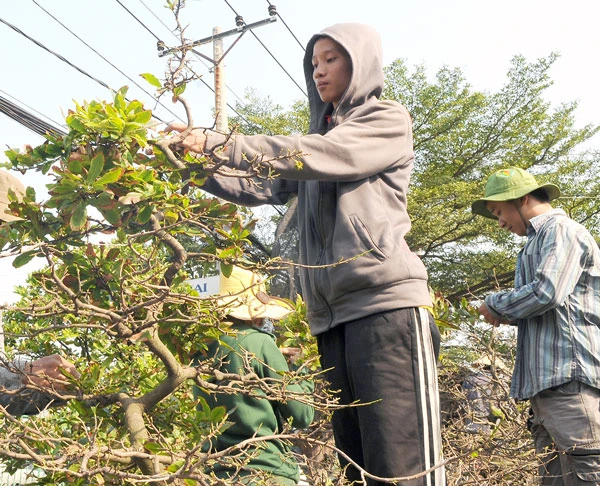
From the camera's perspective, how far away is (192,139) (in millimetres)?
2176

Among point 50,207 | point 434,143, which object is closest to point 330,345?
point 50,207

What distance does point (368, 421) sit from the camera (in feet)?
7.34

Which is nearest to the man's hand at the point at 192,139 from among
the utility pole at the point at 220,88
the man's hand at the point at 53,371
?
the man's hand at the point at 53,371

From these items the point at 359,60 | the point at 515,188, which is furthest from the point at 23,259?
the point at 515,188

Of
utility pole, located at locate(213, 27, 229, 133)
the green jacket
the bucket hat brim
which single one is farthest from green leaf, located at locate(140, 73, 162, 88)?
utility pole, located at locate(213, 27, 229, 133)

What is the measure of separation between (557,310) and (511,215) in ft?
2.08

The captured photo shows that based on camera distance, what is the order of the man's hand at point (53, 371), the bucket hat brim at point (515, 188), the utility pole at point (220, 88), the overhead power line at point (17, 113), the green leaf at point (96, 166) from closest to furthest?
the green leaf at point (96, 166) < the man's hand at point (53, 371) < the bucket hat brim at point (515, 188) < the overhead power line at point (17, 113) < the utility pole at point (220, 88)

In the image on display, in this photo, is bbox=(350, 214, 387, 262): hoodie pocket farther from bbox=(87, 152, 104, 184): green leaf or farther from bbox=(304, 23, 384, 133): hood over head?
bbox=(87, 152, 104, 184): green leaf

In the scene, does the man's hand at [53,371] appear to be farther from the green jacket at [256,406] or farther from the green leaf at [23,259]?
the green jacket at [256,406]

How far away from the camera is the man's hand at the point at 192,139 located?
7.12 ft

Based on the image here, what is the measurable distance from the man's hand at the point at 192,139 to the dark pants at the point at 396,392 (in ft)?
2.43

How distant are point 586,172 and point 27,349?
1849 centimetres

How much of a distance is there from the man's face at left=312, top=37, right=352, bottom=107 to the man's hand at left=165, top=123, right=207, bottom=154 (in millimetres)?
595

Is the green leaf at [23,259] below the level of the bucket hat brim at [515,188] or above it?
below
